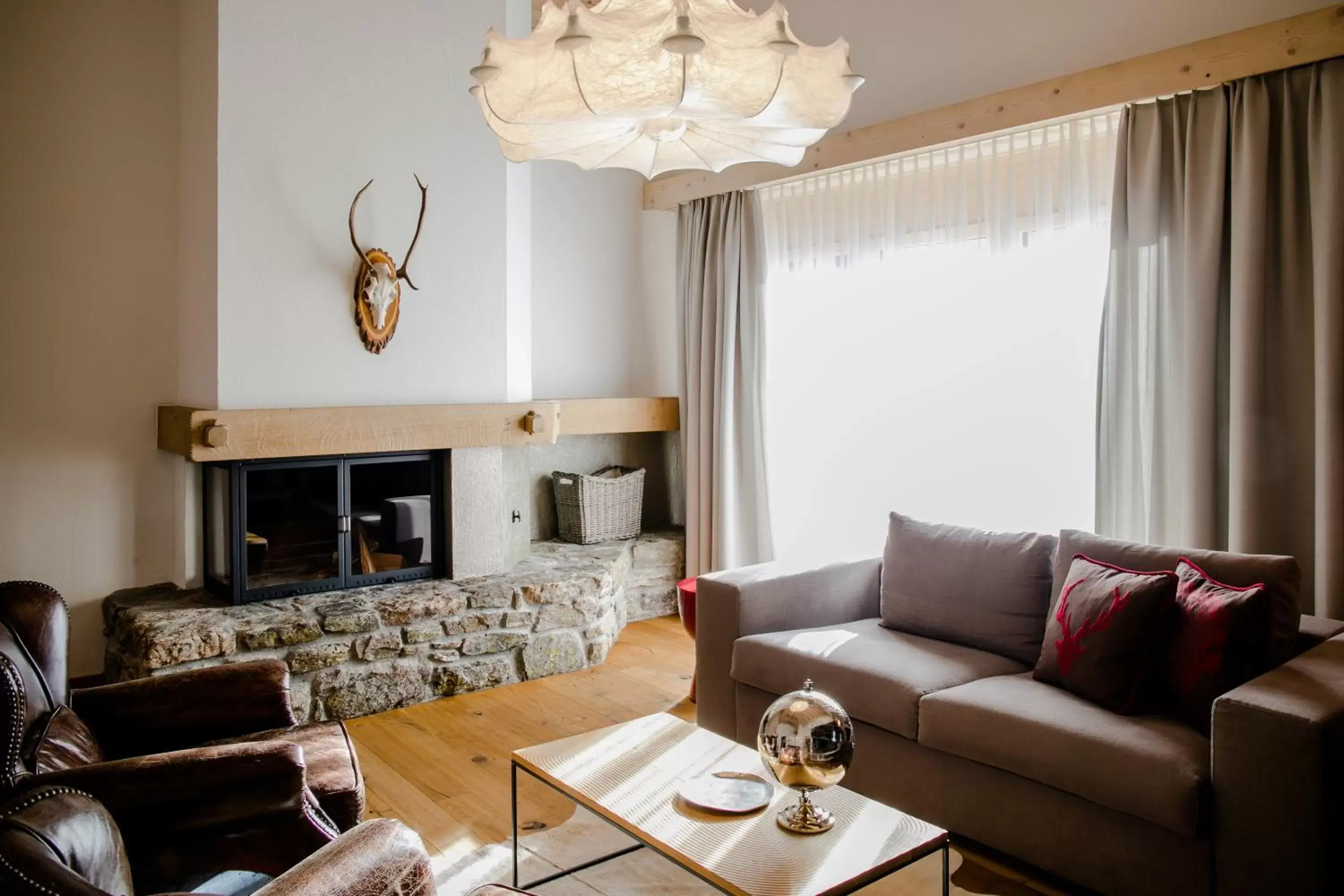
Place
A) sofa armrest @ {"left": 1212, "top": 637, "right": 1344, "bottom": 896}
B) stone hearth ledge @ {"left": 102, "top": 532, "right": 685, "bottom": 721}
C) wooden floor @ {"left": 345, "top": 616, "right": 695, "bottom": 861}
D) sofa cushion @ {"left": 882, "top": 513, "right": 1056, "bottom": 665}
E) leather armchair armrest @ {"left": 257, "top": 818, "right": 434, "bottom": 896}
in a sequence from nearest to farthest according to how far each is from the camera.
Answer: leather armchair armrest @ {"left": 257, "top": 818, "right": 434, "bottom": 896}
sofa armrest @ {"left": 1212, "top": 637, "right": 1344, "bottom": 896}
wooden floor @ {"left": 345, "top": 616, "right": 695, "bottom": 861}
sofa cushion @ {"left": 882, "top": 513, "right": 1056, "bottom": 665}
stone hearth ledge @ {"left": 102, "top": 532, "right": 685, "bottom": 721}

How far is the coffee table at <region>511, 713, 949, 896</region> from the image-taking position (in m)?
1.89

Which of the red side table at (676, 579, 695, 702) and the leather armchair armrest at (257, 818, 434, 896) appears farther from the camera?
the red side table at (676, 579, 695, 702)

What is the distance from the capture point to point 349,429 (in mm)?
3969

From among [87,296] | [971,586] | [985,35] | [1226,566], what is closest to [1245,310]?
[1226,566]

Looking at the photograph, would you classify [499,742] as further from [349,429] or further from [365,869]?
[365,869]

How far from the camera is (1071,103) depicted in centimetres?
360

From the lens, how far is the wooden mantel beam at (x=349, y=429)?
3.69 metres

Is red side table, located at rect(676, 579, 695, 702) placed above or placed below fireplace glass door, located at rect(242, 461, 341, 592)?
below

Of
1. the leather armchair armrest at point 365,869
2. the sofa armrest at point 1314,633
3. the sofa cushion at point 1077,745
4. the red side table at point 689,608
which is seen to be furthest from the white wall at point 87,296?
the sofa armrest at point 1314,633

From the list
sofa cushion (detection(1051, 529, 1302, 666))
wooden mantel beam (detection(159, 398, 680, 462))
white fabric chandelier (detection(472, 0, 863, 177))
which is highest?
white fabric chandelier (detection(472, 0, 863, 177))

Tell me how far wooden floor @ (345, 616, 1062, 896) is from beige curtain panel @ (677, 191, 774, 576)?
641 mm

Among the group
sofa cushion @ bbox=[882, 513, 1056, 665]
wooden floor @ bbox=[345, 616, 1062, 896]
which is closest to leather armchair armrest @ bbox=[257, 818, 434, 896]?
wooden floor @ bbox=[345, 616, 1062, 896]

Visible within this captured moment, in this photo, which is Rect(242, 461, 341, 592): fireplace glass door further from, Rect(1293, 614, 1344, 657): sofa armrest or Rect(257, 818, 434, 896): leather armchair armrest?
Rect(1293, 614, 1344, 657): sofa armrest

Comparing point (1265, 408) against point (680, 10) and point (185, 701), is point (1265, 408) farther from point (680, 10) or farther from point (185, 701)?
point (185, 701)
